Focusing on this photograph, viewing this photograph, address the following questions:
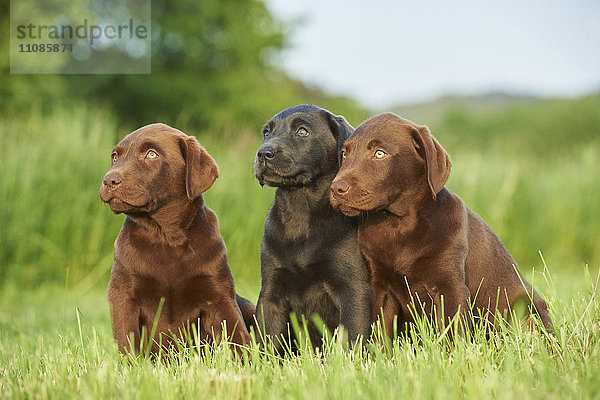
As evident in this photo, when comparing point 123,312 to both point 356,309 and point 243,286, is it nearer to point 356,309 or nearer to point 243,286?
point 356,309

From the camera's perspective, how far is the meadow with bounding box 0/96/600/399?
103 inches

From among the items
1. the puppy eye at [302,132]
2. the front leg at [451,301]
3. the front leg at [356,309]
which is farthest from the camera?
the puppy eye at [302,132]

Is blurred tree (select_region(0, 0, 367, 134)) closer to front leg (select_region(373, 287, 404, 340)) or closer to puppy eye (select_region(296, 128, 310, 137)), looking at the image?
puppy eye (select_region(296, 128, 310, 137))

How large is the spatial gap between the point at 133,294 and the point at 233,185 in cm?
622

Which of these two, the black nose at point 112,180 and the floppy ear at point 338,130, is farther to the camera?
the floppy ear at point 338,130

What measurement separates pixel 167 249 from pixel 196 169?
0.49 meters

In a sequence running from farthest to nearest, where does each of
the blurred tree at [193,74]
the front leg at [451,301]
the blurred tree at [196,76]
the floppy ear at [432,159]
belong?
the blurred tree at [193,74] < the blurred tree at [196,76] < the floppy ear at [432,159] < the front leg at [451,301]

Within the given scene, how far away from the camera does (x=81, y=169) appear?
926 cm

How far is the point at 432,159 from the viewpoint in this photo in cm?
353

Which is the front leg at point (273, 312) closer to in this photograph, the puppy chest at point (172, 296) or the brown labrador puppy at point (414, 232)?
the puppy chest at point (172, 296)

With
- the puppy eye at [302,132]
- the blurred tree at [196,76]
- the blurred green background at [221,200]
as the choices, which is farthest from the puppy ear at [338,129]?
the blurred tree at [196,76]

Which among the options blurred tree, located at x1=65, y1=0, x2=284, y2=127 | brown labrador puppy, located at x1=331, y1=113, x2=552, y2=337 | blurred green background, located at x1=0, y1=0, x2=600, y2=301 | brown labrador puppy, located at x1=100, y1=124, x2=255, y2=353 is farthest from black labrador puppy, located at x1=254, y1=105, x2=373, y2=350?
blurred tree, located at x1=65, y1=0, x2=284, y2=127

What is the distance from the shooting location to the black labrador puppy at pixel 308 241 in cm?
372

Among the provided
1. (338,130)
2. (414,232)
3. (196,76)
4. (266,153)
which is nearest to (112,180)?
(266,153)
